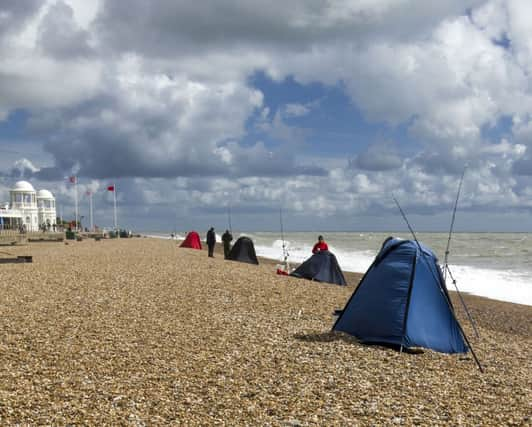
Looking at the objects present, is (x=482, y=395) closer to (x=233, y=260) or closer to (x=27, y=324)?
(x=27, y=324)

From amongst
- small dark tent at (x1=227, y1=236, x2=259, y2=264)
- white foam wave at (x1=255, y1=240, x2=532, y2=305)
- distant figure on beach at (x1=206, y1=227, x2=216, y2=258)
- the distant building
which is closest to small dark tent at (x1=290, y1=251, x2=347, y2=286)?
white foam wave at (x1=255, y1=240, x2=532, y2=305)

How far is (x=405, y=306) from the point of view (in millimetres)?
8961

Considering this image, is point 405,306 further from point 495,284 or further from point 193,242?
point 193,242

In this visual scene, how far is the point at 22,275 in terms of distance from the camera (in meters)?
16.1

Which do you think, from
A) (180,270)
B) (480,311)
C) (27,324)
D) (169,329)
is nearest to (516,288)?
(480,311)

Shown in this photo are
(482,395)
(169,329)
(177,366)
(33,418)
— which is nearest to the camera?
(33,418)

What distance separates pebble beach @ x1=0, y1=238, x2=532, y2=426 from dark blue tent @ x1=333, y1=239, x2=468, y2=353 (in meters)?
0.36

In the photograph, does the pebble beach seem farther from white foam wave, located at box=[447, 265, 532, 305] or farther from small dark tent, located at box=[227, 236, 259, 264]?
small dark tent, located at box=[227, 236, 259, 264]

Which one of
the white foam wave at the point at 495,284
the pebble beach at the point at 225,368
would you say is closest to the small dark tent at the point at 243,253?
the white foam wave at the point at 495,284

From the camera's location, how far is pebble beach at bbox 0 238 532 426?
5617 mm

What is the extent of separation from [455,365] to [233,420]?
395cm

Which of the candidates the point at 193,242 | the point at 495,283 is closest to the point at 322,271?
the point at 495,283

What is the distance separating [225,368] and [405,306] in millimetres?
3470

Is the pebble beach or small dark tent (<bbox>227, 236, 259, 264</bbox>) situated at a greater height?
small dark tent (<bbox>227, 236, 259, 264</bbox>)
